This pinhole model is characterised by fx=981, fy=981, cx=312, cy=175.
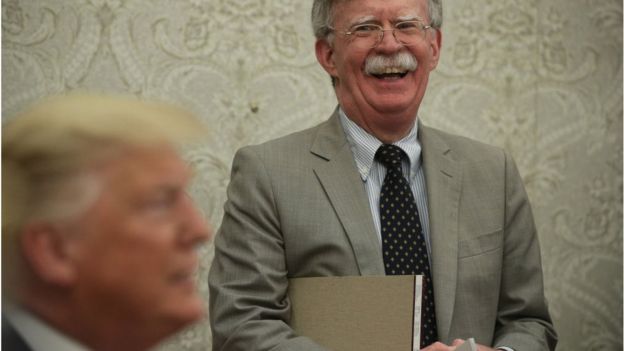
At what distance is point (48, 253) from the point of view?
33.0 inches

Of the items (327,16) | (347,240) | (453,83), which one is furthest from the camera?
(453,83)

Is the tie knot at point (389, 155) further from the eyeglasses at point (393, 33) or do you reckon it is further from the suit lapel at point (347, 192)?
the eyeglasses at point (393, 33)

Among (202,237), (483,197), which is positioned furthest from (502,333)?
(202,237)

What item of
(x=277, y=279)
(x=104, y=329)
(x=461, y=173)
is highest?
(x=104, y=329)

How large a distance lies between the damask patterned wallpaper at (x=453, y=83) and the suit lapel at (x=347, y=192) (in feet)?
2.72

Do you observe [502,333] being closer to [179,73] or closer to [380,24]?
[380,24]

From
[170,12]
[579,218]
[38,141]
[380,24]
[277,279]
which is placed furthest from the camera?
[579,218]

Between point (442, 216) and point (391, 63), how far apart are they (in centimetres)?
39

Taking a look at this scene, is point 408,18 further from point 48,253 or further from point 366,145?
point 48,253

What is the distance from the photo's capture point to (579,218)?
345 centimetres

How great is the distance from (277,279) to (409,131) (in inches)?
20.4

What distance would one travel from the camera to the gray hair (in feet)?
8.05

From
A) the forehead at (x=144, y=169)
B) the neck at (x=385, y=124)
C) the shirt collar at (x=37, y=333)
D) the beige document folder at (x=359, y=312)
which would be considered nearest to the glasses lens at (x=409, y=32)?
the neck at (x=385, y=124)

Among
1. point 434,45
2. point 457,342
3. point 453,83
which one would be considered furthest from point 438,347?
point 453,83
